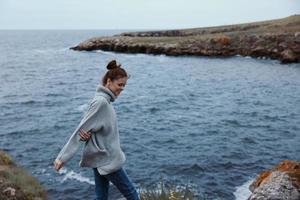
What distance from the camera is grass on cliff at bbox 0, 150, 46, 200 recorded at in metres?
10.6

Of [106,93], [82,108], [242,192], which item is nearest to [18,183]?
[106,93]

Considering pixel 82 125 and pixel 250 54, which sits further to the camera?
pixel 250 54

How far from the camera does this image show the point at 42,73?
50562 millimetres

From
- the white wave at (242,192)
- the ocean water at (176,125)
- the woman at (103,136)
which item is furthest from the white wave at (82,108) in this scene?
the woman at (103,136)

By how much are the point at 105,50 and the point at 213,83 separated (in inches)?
1732

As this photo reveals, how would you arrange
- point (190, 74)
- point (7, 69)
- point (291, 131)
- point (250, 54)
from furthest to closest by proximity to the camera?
point (250, 54) → point (7, 69) → point (190, 74) → point (291, 131)

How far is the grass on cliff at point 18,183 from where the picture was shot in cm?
1063

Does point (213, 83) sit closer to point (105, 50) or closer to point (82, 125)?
point (82, 125)

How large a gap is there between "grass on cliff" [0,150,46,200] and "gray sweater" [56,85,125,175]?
202 inches

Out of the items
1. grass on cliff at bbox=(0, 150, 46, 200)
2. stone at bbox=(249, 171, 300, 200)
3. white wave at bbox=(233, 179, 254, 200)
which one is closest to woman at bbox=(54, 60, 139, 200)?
stone at bbox=(249, 171, 300, 200)

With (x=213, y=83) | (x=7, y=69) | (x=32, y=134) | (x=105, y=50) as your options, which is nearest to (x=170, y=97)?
(x=213, y=83)

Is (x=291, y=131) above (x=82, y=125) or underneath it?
underneath

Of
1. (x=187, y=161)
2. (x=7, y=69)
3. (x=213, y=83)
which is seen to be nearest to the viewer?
(x=187, y=161)

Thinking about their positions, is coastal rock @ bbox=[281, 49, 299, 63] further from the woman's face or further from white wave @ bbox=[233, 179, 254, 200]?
the woman's face
